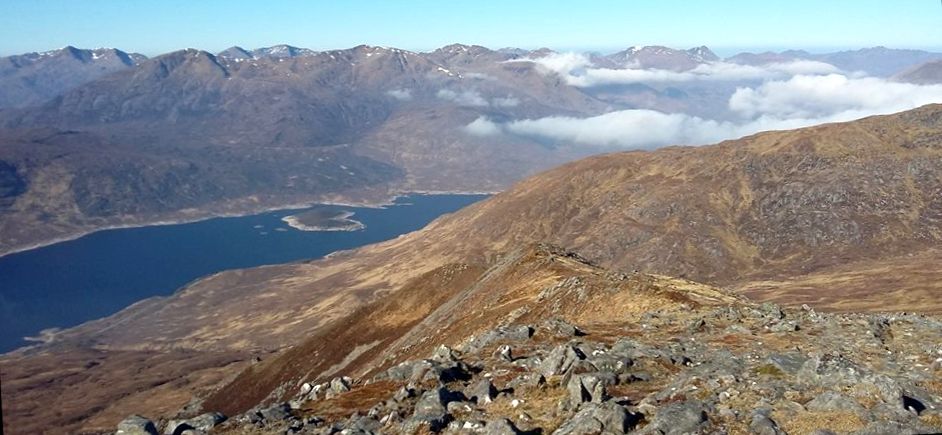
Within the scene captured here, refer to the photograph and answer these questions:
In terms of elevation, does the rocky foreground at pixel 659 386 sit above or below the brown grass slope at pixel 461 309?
above

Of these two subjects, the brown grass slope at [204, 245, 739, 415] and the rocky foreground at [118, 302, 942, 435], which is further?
the brown grass slope at [204, 245, 739, 415]

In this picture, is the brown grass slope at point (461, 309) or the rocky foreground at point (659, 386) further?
the brown grass slope at point (461, 309)

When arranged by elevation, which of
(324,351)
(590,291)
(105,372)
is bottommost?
(105,372)

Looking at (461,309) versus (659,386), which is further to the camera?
(461,309)

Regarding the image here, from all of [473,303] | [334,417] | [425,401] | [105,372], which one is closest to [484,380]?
[425,401]

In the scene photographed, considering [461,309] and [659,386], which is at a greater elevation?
[659,386]

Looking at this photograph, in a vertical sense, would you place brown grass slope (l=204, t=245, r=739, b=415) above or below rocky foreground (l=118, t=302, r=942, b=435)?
below

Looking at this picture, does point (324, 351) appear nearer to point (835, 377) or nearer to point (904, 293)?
point (835, 377)

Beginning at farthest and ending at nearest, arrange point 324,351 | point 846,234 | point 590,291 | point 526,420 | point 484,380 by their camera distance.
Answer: point 846,234
point 324,351
point 590,291
point 484,380
point 526,420
